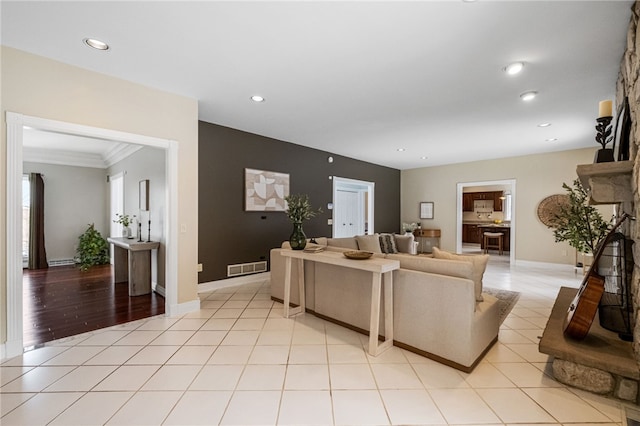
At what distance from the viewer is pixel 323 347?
8.48 ft

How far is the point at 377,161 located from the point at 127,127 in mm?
5714

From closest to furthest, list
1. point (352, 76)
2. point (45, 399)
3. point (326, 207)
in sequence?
point (45, 399), point (352, 76), point (326, 207)

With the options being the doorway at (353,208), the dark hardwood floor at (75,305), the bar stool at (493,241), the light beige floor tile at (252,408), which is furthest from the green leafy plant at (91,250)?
the bar stool at (493,241)

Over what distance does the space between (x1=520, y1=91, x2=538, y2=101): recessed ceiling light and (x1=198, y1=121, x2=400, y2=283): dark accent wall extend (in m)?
3.73

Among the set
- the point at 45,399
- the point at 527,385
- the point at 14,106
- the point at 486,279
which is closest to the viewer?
the point at 45,399

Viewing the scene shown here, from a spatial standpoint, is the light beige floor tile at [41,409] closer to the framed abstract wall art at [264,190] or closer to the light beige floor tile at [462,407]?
the light beige floor tile at [462,407]

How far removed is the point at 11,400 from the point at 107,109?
2496mm

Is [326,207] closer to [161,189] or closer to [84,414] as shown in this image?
[161,189]

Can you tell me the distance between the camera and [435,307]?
2336 mm

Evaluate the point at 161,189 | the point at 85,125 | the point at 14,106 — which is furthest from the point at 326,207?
the point at 14,106

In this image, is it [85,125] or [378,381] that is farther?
[85,125]

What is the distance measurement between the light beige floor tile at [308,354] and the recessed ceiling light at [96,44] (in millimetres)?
3043

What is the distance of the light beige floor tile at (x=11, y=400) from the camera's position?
175 centimetres

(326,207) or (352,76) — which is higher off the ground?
(352,76)
